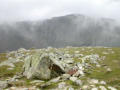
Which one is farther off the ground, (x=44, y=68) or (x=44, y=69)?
(x=44, y=68)

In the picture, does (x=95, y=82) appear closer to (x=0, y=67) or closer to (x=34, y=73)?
(x=34, y=73)

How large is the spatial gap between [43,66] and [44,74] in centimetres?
147

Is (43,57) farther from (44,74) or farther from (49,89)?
(49,89)

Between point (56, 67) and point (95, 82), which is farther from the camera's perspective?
point (56, 67)

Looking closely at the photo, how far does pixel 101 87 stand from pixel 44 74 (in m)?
9.65

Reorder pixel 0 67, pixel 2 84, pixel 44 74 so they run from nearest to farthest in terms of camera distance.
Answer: pixel 2 84 → pixel 44 74 → pixel 0 67

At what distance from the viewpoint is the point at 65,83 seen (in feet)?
66.5

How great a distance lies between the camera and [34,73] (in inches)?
979

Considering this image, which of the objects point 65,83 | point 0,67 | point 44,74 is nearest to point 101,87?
point 65,83

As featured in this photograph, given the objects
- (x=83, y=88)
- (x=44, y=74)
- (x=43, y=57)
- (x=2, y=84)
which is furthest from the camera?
(x=43, y=57)

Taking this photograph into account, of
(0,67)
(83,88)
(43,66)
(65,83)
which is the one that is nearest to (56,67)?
(43,66)

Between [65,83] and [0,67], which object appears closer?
[65,83]

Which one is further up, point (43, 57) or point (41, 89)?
point (43, 57)

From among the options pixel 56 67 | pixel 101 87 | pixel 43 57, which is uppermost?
pixel 43 57
